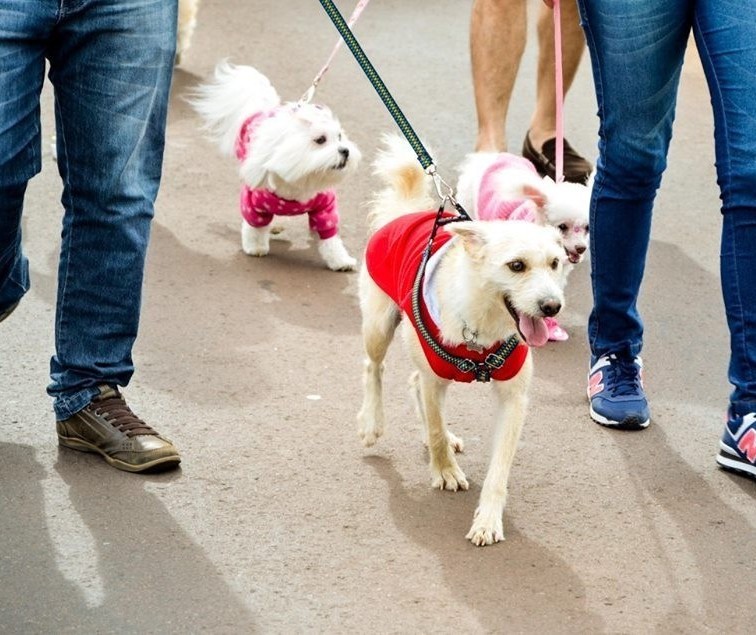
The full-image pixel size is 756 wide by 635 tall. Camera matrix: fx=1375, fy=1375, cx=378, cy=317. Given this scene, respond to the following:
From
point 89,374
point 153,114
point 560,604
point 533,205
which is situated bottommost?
point 560,604

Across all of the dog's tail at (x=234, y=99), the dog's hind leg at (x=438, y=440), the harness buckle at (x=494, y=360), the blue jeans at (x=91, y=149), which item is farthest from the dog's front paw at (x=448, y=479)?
the dog's tail at (x=234, y=99)

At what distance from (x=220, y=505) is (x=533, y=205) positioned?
1.87 meters

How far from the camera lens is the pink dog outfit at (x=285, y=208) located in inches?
243

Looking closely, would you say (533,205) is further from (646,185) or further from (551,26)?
(551,26)

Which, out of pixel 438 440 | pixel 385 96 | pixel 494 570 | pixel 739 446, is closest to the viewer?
pixel 494 570

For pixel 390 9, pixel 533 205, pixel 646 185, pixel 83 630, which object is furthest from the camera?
pixel 390 9

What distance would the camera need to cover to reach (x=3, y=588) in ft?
11.1

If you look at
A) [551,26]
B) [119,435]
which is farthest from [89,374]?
[551,26]

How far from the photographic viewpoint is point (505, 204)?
5.20m

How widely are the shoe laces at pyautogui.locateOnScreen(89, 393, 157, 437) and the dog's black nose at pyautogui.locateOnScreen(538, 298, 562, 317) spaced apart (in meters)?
1.30

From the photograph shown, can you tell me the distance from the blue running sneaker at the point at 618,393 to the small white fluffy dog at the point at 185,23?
4.59 m

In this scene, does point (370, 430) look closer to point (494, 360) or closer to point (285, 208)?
point (494, 360)

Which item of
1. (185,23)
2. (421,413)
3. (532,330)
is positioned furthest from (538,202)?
(185,23)

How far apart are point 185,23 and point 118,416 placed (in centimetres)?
506
